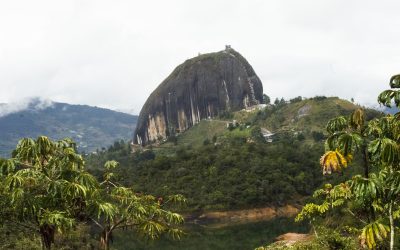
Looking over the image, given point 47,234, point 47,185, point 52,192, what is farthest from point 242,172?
point 52,192

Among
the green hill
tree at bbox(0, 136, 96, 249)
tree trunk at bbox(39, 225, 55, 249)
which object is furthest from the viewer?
the green hill

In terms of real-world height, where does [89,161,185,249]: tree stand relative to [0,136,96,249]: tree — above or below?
below

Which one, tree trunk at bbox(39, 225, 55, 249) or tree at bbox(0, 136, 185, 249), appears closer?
tree at bbox(0, 136, 185, 249)

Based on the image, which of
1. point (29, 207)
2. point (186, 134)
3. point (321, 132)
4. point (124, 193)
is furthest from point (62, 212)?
point (186, 134)

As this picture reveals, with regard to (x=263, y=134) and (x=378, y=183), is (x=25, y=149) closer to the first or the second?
(x=378, y=183)

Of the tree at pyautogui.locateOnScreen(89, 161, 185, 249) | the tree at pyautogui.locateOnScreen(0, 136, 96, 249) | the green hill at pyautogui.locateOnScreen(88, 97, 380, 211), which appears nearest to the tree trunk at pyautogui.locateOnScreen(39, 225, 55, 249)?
the tree at pyautogui.locateOnScreen(0, 136, 96, 249)

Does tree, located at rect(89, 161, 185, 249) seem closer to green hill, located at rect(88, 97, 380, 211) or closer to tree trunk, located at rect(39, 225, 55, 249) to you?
tree trunk, located at rect(39, 225, 55, 249)

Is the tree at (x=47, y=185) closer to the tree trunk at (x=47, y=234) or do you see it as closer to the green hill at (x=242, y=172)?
the tree trunk at (x=47, y=234)

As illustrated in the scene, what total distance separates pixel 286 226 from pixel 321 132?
5727cm

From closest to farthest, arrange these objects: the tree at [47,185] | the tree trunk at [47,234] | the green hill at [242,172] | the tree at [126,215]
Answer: the tree at [47,185], the tree trunk at [47,234], the tree at [126,215], the green hill at [242,172]

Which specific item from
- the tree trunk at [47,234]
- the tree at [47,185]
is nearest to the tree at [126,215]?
the tree at [47,185]

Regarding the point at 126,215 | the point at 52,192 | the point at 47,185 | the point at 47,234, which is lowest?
the point at 47,234

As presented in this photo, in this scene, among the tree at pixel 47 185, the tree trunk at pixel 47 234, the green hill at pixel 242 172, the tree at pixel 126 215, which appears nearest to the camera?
the tree at pixel 47 185

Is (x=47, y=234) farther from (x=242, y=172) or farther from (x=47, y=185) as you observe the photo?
(x=242, y=172)
